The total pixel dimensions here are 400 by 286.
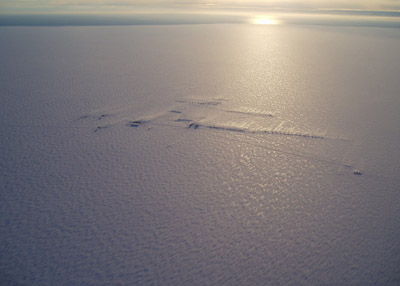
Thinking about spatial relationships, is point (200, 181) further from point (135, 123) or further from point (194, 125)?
point (135, 123)

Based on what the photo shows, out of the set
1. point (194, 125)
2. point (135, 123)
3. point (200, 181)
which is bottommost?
point (200, 181)

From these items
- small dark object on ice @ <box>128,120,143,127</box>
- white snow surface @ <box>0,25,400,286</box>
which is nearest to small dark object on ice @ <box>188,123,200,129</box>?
white snow surface @ <box>0,25,400,286</box>

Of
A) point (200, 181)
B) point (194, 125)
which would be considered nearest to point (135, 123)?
point (194, 125)

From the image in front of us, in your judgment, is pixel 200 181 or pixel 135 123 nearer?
pixel 200 181

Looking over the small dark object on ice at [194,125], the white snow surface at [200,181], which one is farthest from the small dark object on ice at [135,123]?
the small dark object on ice at [194,125]

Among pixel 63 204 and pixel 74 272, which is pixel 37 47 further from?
pixel 74 272

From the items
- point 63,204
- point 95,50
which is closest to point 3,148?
point 63,204

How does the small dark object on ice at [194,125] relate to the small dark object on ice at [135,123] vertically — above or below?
below

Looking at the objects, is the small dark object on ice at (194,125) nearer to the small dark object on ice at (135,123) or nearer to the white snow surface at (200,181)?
the white snow surface at (200,181)
